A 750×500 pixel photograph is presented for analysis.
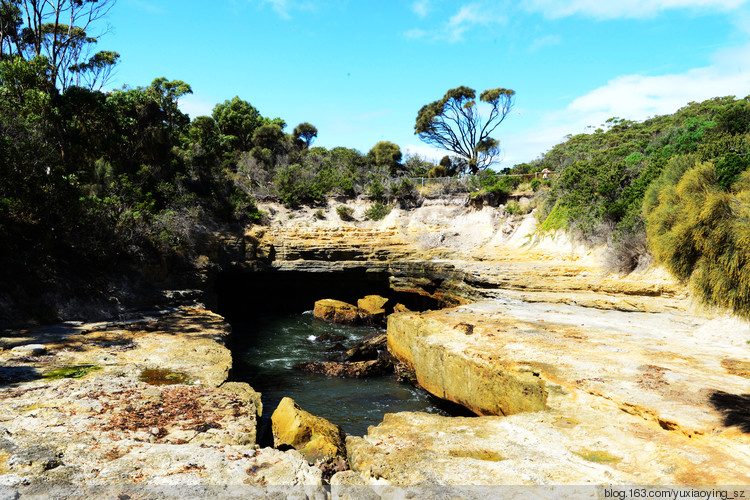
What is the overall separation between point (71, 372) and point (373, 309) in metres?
16.3

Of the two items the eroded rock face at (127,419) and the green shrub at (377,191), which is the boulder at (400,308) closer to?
the green shrub at (377,191)

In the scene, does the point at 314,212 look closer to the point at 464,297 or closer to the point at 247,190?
the point at 247,190

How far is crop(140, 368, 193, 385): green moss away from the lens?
27.1ft

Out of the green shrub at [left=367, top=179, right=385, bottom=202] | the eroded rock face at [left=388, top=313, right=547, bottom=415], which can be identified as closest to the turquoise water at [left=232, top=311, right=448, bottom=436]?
the eroded rock face at [left=388, top=313, right=547, bottom=415]

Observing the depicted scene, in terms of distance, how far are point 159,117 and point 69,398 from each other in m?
20.8

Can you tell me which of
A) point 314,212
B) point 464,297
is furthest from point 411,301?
point 314,212

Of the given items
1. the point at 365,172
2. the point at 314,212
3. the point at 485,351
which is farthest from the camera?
the point at 365,172

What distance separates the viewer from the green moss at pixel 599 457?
17.4ft

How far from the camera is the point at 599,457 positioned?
5414 mm

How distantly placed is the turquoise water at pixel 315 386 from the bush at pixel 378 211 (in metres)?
12.4

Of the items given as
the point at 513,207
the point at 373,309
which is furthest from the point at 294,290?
the point at 513,207

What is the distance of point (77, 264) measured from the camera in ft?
48.8

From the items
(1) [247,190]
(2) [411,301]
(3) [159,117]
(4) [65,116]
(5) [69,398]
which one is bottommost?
(2) [411,301]

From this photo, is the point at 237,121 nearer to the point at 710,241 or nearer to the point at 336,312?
the point at 336,312
